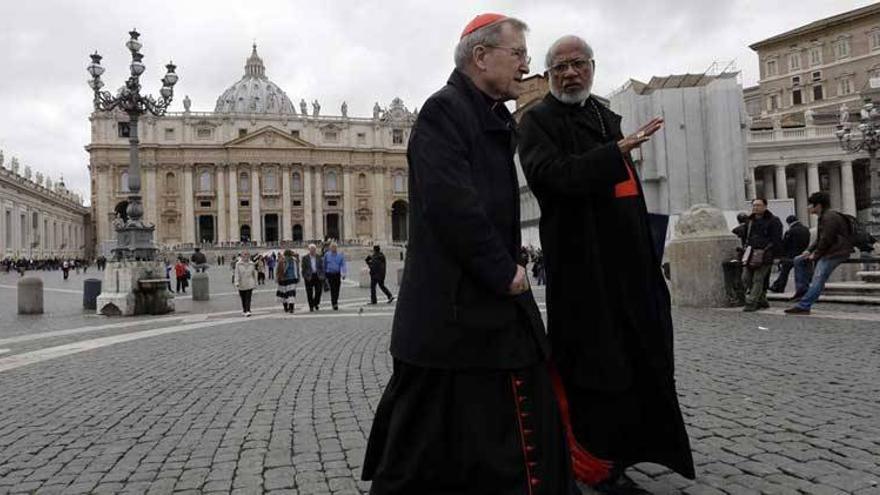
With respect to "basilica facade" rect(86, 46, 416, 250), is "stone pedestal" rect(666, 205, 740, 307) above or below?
below

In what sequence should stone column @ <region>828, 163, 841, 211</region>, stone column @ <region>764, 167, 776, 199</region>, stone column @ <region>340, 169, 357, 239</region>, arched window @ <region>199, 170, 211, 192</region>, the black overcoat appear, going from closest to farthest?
1. the black overcoat
2. stone column @ <region>764, 167, 776, 199</region>
3. stone column @ <region>828, 163, 841, 211</region>
4. arched window @ <region>199, 170, 211, 192</region>
5. stone column @ <region>340, 169, 357, 239</region>

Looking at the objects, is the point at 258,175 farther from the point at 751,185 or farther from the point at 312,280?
the point at 312,280

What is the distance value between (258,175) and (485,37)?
249 ft

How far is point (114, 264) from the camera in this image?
13.1 m

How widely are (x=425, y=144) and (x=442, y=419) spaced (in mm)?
868

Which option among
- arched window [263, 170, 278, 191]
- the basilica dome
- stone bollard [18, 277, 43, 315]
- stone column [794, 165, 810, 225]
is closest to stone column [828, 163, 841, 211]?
stone column [794, 165, 810, 225]

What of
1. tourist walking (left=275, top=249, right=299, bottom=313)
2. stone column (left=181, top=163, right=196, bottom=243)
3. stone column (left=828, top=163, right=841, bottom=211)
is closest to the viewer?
tourist walking (left=275, top=249, right=299, bottom=313)

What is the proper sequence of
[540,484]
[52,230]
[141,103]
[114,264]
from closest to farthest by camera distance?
[540,484]
[114,264]
[141,103]
[52,230]

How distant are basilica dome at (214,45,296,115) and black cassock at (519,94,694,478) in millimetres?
94205

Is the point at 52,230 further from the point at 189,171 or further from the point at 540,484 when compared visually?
the point at 540,484

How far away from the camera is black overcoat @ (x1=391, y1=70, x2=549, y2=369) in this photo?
188 cm

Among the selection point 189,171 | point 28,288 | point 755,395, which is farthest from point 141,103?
point 189,171

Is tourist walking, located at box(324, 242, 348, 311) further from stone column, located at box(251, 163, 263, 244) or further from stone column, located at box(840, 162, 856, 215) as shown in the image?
stone column, located at box(251, 163, 263, 244)

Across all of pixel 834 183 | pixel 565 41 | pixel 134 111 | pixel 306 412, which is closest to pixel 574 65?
pixel 565 41
